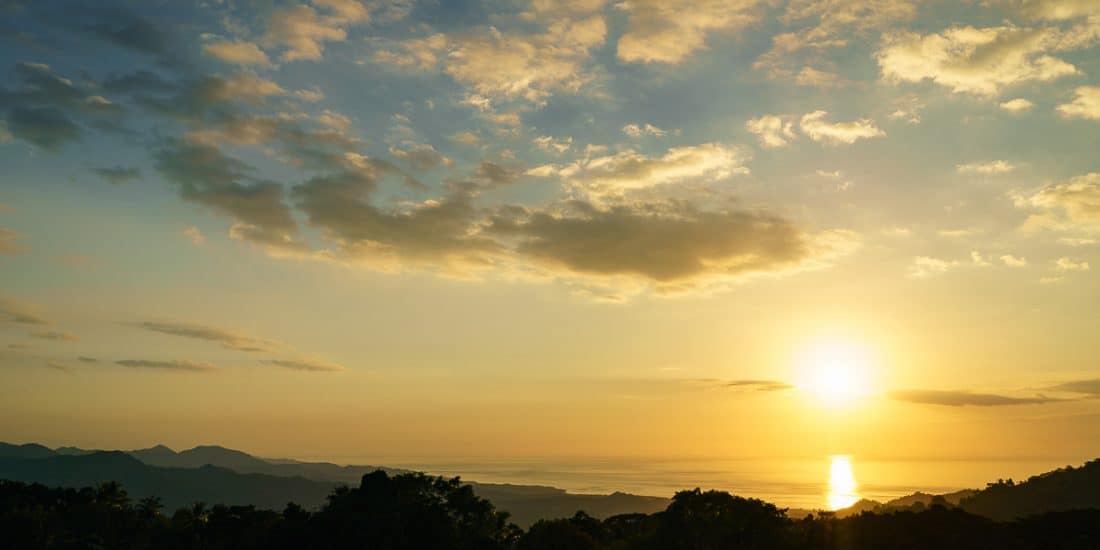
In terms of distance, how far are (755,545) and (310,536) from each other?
119 ft

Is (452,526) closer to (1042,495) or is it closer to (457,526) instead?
(457,526)

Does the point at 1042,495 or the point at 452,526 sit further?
the point at 1042,495

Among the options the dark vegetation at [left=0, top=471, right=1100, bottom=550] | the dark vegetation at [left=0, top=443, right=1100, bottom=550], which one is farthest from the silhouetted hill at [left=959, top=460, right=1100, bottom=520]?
the dark vegetation at [left=0, top=471, right=1100, bottom=550]

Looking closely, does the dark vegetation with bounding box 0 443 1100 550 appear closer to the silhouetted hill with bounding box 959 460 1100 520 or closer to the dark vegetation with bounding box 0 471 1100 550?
the dark vegetation with bounding box 0 471 1100 550

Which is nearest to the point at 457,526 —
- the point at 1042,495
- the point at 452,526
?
the point at 452,526

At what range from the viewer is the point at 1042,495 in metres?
131

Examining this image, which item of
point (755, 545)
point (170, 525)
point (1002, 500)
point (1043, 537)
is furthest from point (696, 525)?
point (1002, 500)

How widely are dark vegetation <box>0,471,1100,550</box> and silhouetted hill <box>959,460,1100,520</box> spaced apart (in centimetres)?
8286

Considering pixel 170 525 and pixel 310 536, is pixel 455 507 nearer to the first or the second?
pixel 310 536

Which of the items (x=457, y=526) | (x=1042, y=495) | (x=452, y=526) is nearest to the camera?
(x=452, y=526)

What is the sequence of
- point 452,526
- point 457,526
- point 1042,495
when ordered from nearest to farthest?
point 452,526, point 457,526, point 1042,495

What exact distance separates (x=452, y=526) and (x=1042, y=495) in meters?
120

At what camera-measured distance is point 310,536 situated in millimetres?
61938

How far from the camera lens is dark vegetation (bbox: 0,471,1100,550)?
49969 mm
